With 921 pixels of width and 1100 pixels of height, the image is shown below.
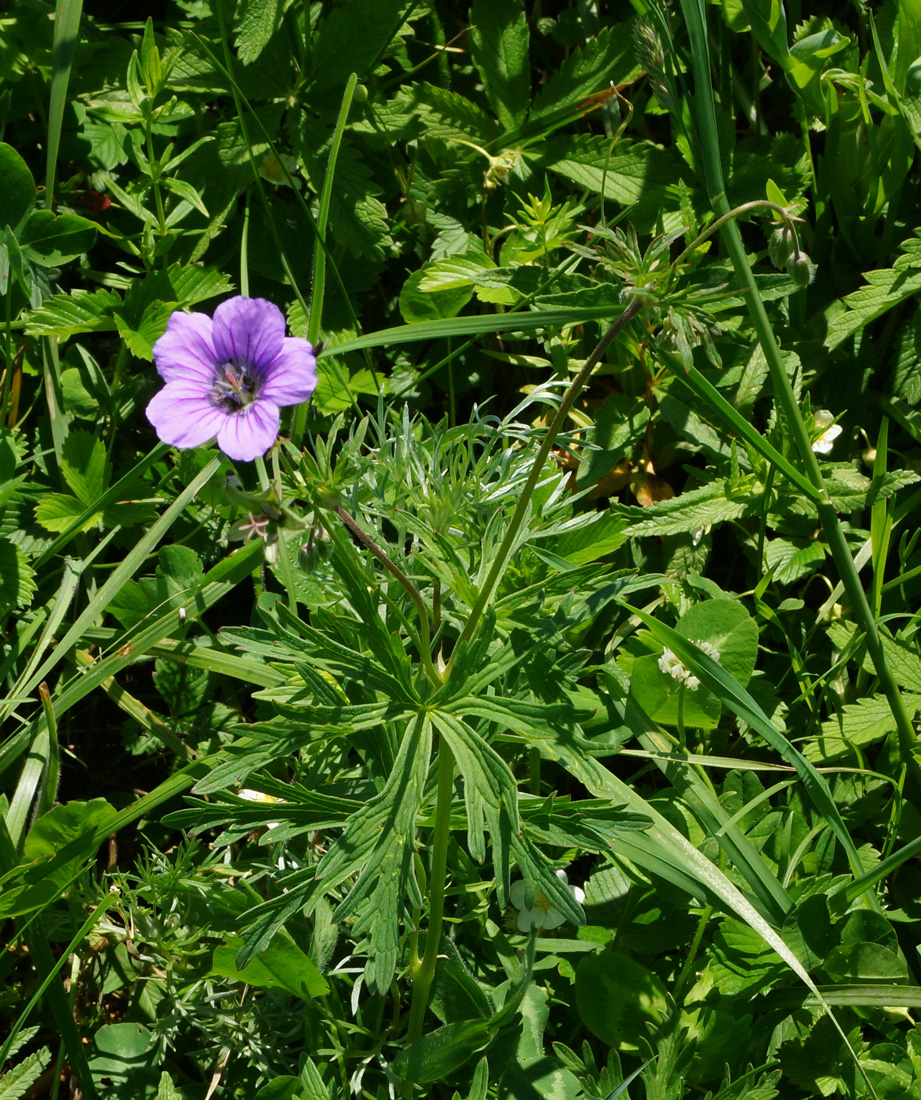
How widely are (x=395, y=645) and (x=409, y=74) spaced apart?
195cm

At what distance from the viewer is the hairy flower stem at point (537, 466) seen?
5.35 ft

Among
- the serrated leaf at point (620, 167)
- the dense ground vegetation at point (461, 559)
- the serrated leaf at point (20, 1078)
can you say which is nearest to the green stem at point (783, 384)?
the dense ground vegetation at point (461, 559)

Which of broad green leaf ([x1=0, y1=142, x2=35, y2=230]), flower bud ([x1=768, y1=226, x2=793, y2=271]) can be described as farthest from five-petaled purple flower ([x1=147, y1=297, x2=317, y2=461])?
broad green leaf ([x1=0, y1=142, x2=35, y2=230])

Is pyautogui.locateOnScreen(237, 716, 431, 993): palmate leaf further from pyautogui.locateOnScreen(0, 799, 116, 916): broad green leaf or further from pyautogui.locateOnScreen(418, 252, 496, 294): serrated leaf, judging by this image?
pyautogui.locateOnScreen(418, 252, 496, 294): serrated leaf

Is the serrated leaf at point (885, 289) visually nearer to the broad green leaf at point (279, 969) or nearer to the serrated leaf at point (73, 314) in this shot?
the serrated leaf at point (73, 314)

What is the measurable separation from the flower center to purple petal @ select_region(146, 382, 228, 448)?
0.06 ft

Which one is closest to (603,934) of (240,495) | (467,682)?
(467,682)

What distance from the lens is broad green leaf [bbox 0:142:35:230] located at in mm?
2723

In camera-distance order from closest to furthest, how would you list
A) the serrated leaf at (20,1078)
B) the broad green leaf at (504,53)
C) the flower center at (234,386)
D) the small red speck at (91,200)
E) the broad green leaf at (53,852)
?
the flower center at (234,386)
the serrated leaf at (20,1078)
the broad green leaf at (53,852)
the broad green leaf at (504,53)
the small red speck at (91,200)

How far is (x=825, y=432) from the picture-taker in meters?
2.71

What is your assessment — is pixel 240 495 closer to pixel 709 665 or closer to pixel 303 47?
pixel 709 665

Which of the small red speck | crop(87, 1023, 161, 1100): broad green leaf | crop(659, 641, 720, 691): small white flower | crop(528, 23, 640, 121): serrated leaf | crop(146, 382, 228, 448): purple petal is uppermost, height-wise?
crop(528, 23, 640, 121): serrated leaf

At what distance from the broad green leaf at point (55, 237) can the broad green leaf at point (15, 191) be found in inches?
1.5

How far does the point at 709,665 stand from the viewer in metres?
2.06
